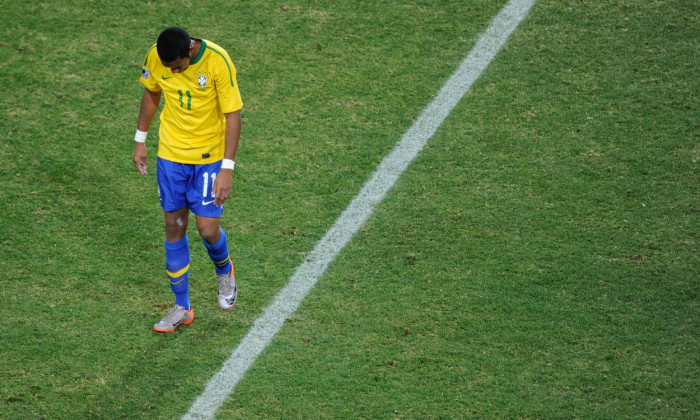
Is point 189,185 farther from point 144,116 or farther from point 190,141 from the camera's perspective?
point 144,116

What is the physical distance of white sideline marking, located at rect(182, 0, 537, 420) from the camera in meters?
5.18

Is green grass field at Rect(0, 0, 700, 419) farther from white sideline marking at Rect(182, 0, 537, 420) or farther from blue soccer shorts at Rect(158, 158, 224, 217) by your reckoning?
blue soccer shorts at Rect(158, 158, 224, 217)

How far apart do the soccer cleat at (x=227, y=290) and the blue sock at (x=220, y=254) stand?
0.05m

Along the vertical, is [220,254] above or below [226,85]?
below

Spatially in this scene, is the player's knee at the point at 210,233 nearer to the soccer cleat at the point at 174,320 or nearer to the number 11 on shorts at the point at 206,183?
the number 11 on shorts at the point at 206,183

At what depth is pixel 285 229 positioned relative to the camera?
6.30m

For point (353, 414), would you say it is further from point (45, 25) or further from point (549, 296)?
point (45, 25)

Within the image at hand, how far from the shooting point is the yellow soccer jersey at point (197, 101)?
16.4 ft

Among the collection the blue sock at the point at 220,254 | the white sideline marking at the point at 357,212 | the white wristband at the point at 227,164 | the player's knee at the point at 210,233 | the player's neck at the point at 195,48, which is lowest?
the white sideline marking at the point at 357,212

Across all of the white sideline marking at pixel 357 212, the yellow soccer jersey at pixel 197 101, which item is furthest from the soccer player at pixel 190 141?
the white sideline marking at pixel 357 212

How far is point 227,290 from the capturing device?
18.4 feet

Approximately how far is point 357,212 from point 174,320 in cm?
171

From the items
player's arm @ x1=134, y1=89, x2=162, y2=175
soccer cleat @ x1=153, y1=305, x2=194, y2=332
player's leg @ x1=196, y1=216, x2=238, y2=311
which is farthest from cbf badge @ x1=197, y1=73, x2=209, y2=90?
soccer cleat @ x1=153, y1=305, x2=194, y2=332

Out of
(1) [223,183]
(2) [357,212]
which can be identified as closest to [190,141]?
(1) [223,183]
